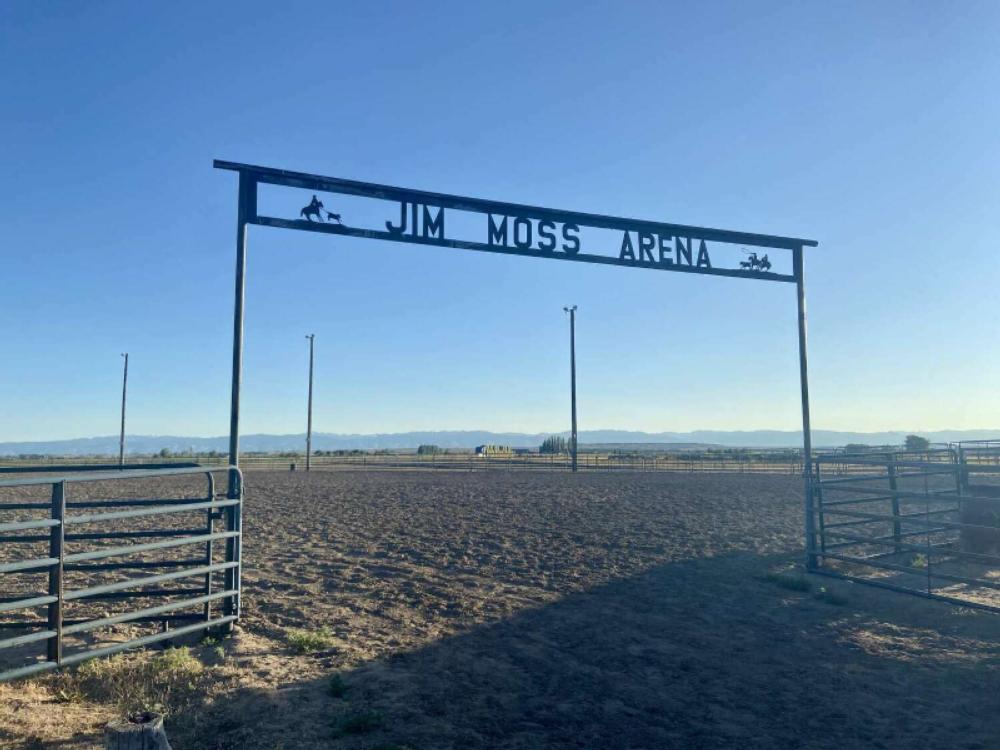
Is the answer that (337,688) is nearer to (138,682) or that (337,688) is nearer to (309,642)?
(309,642)

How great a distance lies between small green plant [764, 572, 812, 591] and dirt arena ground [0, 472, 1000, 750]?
5 cm

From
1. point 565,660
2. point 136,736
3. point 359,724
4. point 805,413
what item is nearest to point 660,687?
point 565,660

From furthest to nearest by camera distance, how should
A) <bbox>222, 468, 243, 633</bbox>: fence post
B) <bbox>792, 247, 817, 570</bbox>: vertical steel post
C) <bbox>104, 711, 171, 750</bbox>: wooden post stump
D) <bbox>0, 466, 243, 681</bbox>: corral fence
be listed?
<bbox>792, 247, 817, 570</bbox>: vertical steel post < <bbox>222, 468, 243, 633</bbox>: fence post < <bbox>0, 466, 243, 681</bbox>: corral fence < <bbox>104, 711, 171, 750</bbox>: wooden post stump

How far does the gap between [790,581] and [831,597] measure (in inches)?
28.2

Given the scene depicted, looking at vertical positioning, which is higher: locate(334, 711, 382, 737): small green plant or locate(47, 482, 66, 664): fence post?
locate(47, 482, 66, 664): fence post

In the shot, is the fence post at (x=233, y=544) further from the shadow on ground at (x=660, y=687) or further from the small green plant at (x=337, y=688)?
the small green plant at (x=337, y=688)

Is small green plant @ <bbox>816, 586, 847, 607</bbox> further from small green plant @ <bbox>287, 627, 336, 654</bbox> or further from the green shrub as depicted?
the green shrub

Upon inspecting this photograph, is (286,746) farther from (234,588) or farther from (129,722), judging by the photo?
(234,588)

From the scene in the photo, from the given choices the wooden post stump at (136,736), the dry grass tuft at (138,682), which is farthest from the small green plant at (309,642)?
the wooden post stump at (136,736)

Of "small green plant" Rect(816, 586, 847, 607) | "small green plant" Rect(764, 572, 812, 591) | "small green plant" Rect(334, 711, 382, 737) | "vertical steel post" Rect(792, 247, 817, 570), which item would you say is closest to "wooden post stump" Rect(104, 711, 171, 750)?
"small green plant" Rect(334, 711, 382, 737)

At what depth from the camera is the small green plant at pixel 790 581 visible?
9242 millimetres

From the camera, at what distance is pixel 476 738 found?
459 cm

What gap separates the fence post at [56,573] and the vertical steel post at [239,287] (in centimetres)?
198

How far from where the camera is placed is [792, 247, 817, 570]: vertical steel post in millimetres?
10414
